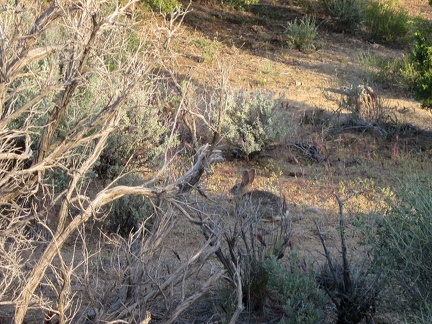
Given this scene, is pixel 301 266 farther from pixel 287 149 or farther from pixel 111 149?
pixel 287 149

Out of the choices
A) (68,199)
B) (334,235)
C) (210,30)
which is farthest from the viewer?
(210,30)

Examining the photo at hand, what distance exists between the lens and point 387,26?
14531 mm

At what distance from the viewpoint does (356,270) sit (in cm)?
447

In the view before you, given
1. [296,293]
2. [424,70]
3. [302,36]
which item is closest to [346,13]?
[302,36]

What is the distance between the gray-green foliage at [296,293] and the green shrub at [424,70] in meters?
5.09

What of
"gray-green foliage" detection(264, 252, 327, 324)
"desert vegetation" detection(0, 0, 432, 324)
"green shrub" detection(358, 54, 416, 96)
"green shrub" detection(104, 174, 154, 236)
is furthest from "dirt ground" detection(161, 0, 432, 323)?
"gray-green foliage" detection(264, 252, 327, 324)

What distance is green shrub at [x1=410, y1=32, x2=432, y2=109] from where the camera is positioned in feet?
28.9

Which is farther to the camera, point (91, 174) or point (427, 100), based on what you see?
point (427, 100)

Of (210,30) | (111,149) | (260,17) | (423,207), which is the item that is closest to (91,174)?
(111,149)

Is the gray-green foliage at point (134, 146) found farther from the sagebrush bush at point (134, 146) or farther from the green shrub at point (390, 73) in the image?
the green shrub at point (390, 73)

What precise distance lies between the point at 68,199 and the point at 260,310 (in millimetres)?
1734

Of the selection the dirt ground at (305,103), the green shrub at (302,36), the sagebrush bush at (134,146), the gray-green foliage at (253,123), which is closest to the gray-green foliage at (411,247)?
the dirt ground at (305,103)

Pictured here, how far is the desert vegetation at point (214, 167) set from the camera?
3.80 meters

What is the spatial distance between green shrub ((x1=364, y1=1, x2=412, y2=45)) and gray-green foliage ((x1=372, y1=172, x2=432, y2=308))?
433 inches
